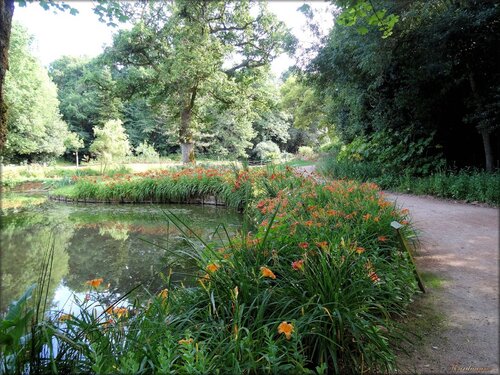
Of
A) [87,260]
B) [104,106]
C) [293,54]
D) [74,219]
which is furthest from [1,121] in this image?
[104,106]

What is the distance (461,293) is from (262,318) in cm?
170

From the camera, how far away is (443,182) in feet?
22.1

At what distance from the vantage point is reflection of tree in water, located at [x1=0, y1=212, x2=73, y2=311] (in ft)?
9.99

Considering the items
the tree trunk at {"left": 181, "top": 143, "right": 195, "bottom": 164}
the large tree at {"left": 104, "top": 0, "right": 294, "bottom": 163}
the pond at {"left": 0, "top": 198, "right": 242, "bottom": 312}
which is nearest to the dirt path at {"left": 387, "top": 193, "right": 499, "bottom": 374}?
the pond at {"left": 0, "top": 198, "right": 242, "bottom": 312}

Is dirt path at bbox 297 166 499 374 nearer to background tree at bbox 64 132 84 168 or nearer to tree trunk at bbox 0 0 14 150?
tree trunk at bbox 0 0 14 150

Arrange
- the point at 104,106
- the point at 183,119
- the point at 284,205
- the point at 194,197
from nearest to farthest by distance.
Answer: the point at 284,205, the point at 194,197, the point at 183,119, the point at 104,106

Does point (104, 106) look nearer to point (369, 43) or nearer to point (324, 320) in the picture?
point (369, 43)

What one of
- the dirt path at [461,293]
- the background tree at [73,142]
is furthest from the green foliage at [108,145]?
the dirt path at [461,293]

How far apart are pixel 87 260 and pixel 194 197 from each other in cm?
528

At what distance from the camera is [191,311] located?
179 centimetres

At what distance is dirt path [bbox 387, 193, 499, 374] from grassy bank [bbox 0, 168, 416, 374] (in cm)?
21

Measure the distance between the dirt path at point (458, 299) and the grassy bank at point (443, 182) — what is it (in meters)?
1.43

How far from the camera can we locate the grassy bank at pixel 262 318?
4.34 feet

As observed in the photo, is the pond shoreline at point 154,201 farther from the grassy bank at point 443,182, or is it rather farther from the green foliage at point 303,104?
the green foliage at point 303,104
